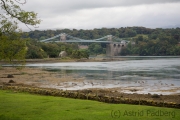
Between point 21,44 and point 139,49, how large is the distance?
4543 inches

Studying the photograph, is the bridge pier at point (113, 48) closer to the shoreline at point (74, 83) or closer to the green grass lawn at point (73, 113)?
the shoreline at point (74, 83)

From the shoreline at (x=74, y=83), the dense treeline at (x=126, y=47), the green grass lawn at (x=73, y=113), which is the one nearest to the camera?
the green grass lawn at (x=73, y=113)

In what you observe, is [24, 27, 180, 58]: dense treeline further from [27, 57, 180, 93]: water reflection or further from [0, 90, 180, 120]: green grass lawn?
[0, 90, 180, 120]: green grass lawn

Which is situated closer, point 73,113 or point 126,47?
point 73,113

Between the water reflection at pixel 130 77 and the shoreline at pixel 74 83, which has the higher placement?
the shoreline at pixel 74 83

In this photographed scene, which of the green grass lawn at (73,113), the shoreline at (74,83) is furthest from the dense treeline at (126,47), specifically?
the green grass lawn at (73,113)

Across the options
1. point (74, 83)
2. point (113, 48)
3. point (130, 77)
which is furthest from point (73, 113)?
point (113, 48)

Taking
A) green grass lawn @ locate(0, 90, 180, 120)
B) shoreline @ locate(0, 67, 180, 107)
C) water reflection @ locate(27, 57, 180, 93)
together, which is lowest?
water reflection @ locate(27, 57, 180, 93)

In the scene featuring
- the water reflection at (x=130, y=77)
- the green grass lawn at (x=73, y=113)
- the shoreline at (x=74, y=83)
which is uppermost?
the green grass lawn at (x=73, y=113)

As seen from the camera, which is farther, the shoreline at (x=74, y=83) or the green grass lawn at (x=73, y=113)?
the shoreline at (x=74, y=83)

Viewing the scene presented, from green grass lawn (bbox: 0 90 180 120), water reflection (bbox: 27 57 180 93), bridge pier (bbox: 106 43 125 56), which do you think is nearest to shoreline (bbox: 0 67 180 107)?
water reflection (bbox: 27 57 180 93)

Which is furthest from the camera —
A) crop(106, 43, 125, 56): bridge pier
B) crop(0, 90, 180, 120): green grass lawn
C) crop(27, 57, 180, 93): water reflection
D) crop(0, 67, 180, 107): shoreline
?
crop(106, 43, 125, 56): bridge pier

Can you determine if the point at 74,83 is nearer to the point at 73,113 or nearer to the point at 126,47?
the point at 73,113

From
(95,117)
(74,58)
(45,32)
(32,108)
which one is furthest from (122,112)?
(45,32)
